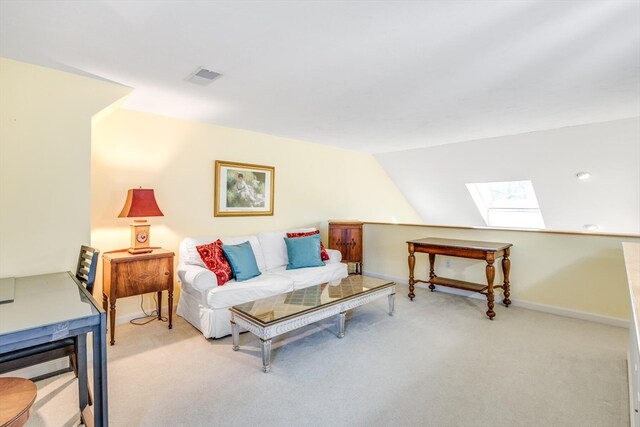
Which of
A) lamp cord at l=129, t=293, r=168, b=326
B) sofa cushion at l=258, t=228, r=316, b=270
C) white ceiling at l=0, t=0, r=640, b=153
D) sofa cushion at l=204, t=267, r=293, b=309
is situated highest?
white ceiling at l=0, t=0, r=640, b=153

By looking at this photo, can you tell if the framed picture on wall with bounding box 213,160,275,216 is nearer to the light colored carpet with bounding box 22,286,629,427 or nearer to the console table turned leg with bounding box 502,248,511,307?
the light colored carpet with bounding box 22,286,629,427

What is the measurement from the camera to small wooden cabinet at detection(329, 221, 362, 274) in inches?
191

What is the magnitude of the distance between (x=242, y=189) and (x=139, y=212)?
4.66 ft

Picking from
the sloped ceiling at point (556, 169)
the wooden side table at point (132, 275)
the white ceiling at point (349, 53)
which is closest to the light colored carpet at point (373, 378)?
the wooden side table at point (132, 275)

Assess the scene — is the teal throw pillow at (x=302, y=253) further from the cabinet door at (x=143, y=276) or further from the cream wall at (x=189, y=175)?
the cabinet door at (x=143, y=276)

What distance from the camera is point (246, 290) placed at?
3.02 metres

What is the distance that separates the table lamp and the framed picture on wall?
3.06 feet

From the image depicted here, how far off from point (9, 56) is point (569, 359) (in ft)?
15.2

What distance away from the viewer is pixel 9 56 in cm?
217

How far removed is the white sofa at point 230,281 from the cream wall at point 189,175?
0.42 metres

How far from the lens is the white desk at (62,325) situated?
4.43 ft

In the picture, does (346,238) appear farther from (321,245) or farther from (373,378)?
(373,378)

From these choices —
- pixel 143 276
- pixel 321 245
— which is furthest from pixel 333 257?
pixel 143 276

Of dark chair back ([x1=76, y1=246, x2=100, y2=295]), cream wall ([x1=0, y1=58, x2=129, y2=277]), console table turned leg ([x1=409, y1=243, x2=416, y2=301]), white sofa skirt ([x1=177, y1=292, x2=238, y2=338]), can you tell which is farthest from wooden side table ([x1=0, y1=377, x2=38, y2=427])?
console table turned leg ([x1=409, y1=243, x2=416, y2=301])
